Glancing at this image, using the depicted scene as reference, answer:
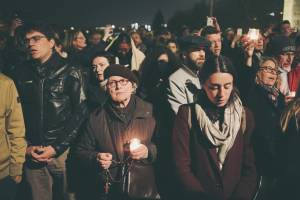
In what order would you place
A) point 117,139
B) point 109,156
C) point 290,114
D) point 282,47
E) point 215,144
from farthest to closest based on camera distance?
1. point 282,47
2. point 117,139
3. point 109,156
4. point 290,114
5. point 215,144

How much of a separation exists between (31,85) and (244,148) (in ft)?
8.20

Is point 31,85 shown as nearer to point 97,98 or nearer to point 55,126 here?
point 55,126

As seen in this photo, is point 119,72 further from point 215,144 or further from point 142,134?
point 215,144

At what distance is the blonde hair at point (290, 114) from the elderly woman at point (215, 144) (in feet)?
1.05

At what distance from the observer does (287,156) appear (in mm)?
3840

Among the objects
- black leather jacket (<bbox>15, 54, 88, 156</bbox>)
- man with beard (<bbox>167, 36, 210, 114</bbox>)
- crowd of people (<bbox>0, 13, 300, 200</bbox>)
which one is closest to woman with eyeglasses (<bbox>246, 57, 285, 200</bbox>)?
crowd of people (<bbox>0, 13, 300, 200</bbox>)

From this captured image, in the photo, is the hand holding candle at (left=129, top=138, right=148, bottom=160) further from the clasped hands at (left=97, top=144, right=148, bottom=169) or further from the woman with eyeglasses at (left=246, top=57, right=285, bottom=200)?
the woman with eyeglasses at (left=246, top=57, right=285, bottom=200)

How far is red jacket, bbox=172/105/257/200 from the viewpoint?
3686 millimetres

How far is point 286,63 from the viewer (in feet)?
22.0

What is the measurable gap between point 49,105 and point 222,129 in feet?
6.82

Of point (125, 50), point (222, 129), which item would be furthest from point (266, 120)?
point (125, 50)

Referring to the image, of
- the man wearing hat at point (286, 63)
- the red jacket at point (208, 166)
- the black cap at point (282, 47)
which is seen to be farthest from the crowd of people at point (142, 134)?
the black cap at point (282, 47)

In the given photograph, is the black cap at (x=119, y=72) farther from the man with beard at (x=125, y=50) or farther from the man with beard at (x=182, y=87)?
the man with beard at (x=125, y=50)

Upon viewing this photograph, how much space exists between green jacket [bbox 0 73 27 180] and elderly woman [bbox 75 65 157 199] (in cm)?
62
